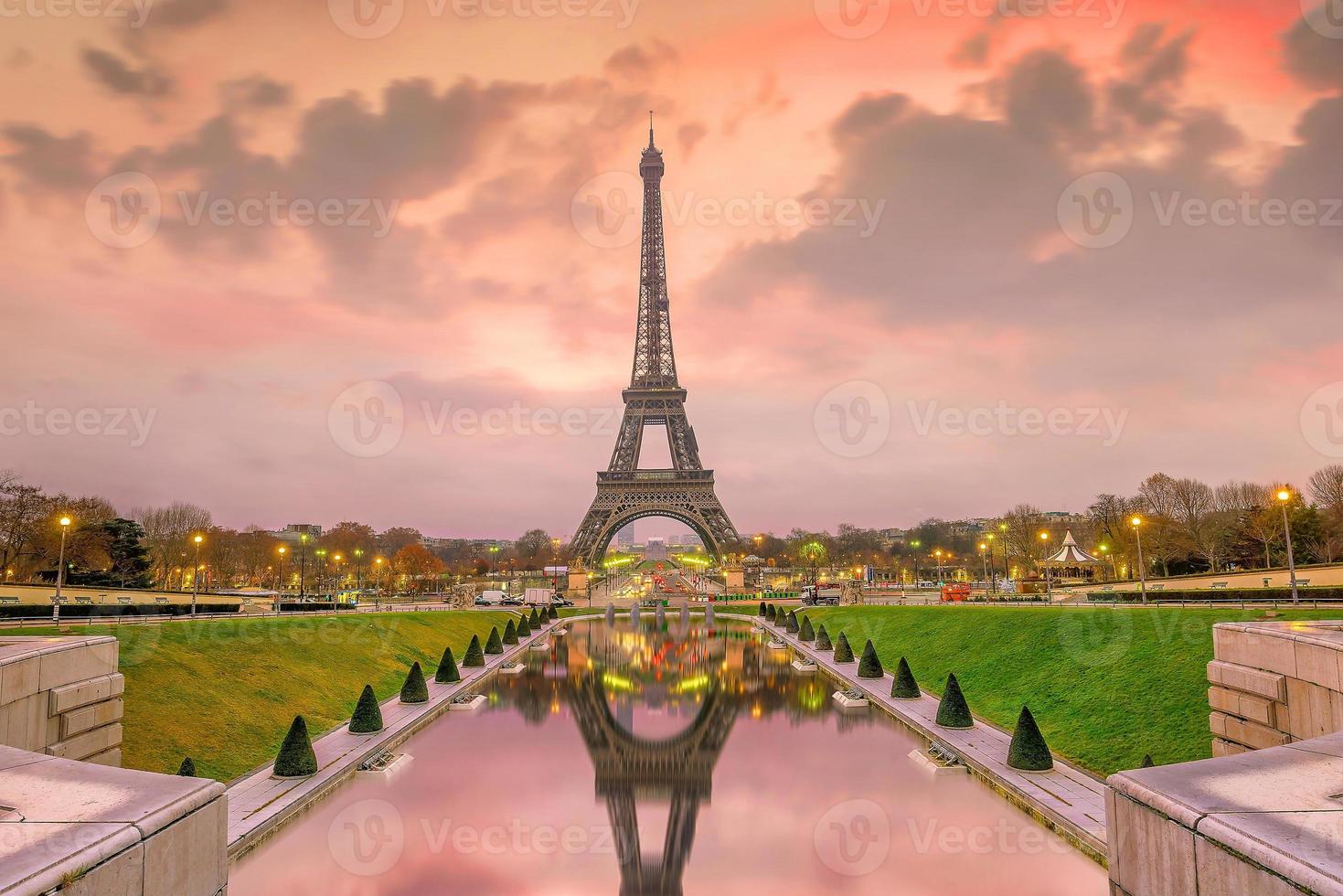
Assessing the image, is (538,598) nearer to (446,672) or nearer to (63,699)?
(446,672)

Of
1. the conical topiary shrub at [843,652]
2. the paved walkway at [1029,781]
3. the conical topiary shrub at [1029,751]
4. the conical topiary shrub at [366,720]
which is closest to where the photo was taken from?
the paved walkway at [1029,781]

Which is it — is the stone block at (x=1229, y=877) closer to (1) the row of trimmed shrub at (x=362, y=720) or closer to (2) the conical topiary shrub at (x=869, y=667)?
(1) the row of trimmed shrub at (x=362, y=720)

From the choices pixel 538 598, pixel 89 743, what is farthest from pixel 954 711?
pixel 538 598

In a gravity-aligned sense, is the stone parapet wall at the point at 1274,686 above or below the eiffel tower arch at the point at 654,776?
above

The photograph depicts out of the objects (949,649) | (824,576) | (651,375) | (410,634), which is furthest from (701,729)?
(824,576)

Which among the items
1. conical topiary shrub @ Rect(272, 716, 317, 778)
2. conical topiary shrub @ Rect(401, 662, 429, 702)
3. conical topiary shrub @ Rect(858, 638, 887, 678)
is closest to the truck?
conical topiary shrub @ Rect(858, 638, 887, 678)

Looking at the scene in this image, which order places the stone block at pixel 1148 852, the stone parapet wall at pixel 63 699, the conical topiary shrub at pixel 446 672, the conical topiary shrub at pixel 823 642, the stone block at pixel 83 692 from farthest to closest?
1. the conical topiary shrub at pixel 823 642
2. the conical topiary shrub at pixel 446 672
3. the stone block at pixel 83 692
4. the stone parapet wall at pixel 63 699
5. the stone block at pixel 1148 852

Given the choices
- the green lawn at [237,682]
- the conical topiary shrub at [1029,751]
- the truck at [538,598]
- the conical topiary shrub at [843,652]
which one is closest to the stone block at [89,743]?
the green lawn at [237,682]
